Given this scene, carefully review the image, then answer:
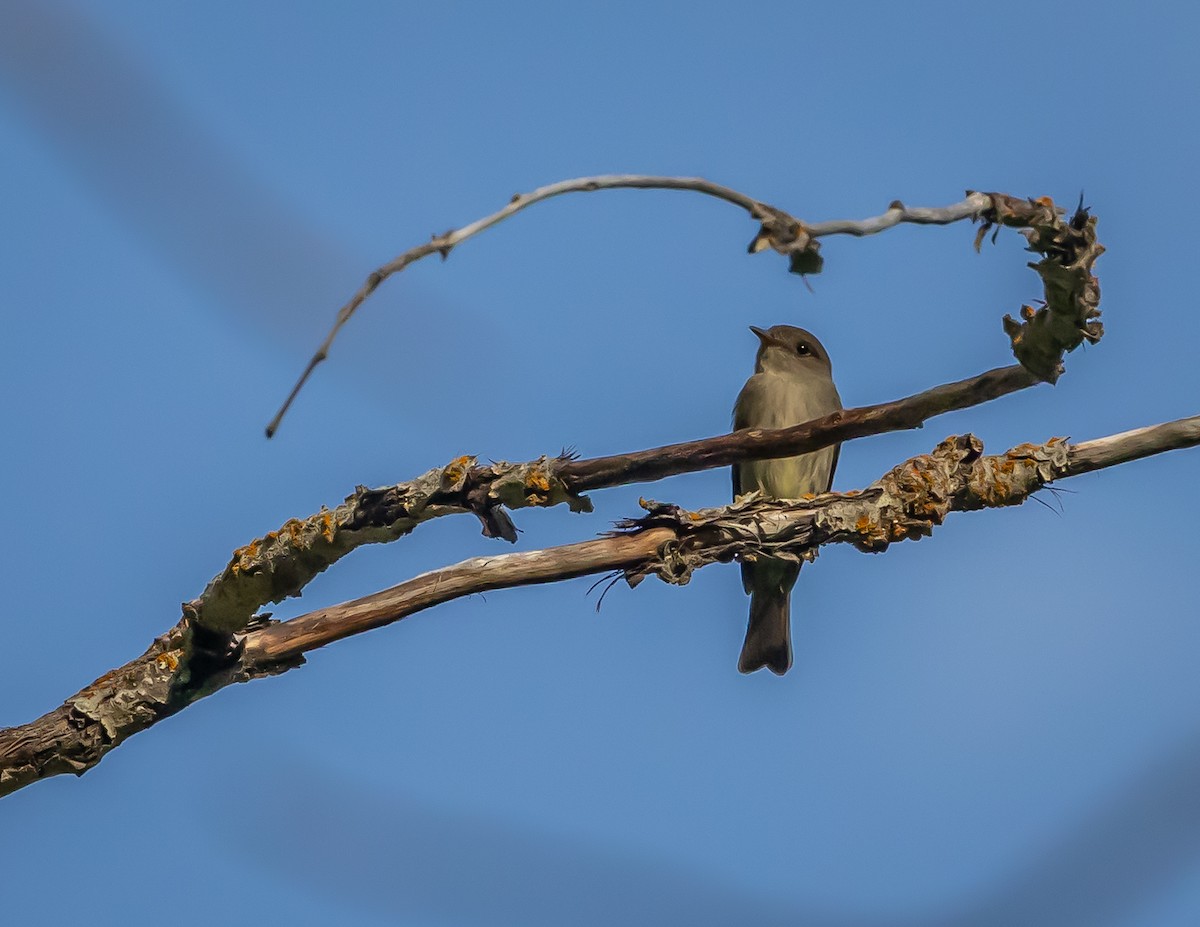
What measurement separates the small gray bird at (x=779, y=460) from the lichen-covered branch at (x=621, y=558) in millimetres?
3726

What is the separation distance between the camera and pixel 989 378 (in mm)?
3641

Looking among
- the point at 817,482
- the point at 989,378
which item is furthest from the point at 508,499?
the point at 817,482

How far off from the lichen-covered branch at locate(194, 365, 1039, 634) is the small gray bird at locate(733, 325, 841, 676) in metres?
4.00

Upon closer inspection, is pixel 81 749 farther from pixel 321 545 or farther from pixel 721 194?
pixel 721 194

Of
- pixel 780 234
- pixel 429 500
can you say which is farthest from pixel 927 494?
pixel 780 234

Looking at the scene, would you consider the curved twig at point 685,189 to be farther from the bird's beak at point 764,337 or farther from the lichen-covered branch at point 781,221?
the bird's beak at point 764,337

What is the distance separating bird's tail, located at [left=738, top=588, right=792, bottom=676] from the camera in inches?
322

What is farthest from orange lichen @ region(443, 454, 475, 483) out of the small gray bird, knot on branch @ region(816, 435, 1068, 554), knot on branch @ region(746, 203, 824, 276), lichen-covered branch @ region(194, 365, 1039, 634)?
the small gray bird

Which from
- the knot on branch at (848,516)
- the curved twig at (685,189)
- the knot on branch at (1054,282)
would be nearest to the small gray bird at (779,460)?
the knot on branch at (848,516)

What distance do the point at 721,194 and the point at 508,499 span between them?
6.32ft

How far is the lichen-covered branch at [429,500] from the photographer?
399cm

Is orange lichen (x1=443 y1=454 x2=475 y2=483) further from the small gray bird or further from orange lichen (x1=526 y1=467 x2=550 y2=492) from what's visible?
the small gray bird

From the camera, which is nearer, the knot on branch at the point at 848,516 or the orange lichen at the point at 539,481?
the orange lichen at the point at 539,481

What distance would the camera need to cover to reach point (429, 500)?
13.3 feet
